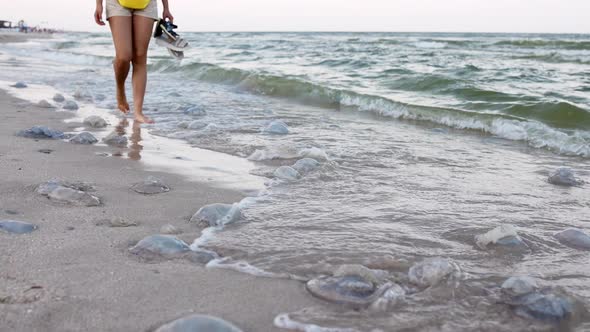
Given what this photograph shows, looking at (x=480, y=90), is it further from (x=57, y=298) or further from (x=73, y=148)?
(x=57, y=298)

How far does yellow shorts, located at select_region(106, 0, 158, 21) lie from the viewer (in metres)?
4.26

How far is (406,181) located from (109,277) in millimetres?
1875

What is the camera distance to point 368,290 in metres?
1.61

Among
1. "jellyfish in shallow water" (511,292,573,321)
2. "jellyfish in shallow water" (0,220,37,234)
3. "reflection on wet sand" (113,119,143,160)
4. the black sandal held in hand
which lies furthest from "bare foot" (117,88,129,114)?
"jellyfish in shallow water" (511,292,573,321)

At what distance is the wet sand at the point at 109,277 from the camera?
1406 millimetres

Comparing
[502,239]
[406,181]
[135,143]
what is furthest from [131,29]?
[502,239]

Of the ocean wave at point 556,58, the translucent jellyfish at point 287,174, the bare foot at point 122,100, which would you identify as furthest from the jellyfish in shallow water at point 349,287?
the ocean wave at point 556,58

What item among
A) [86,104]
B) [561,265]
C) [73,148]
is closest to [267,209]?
[561,265]

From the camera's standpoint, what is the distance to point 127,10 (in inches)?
169

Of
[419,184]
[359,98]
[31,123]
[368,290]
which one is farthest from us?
[359,98]

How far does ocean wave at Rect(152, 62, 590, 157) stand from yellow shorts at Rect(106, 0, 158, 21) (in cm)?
296

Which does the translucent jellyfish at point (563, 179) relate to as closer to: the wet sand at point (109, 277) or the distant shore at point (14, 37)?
the wet sand at point (109, 277)

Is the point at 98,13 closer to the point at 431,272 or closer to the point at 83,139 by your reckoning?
the point at 83,139

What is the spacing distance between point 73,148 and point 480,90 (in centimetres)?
514
